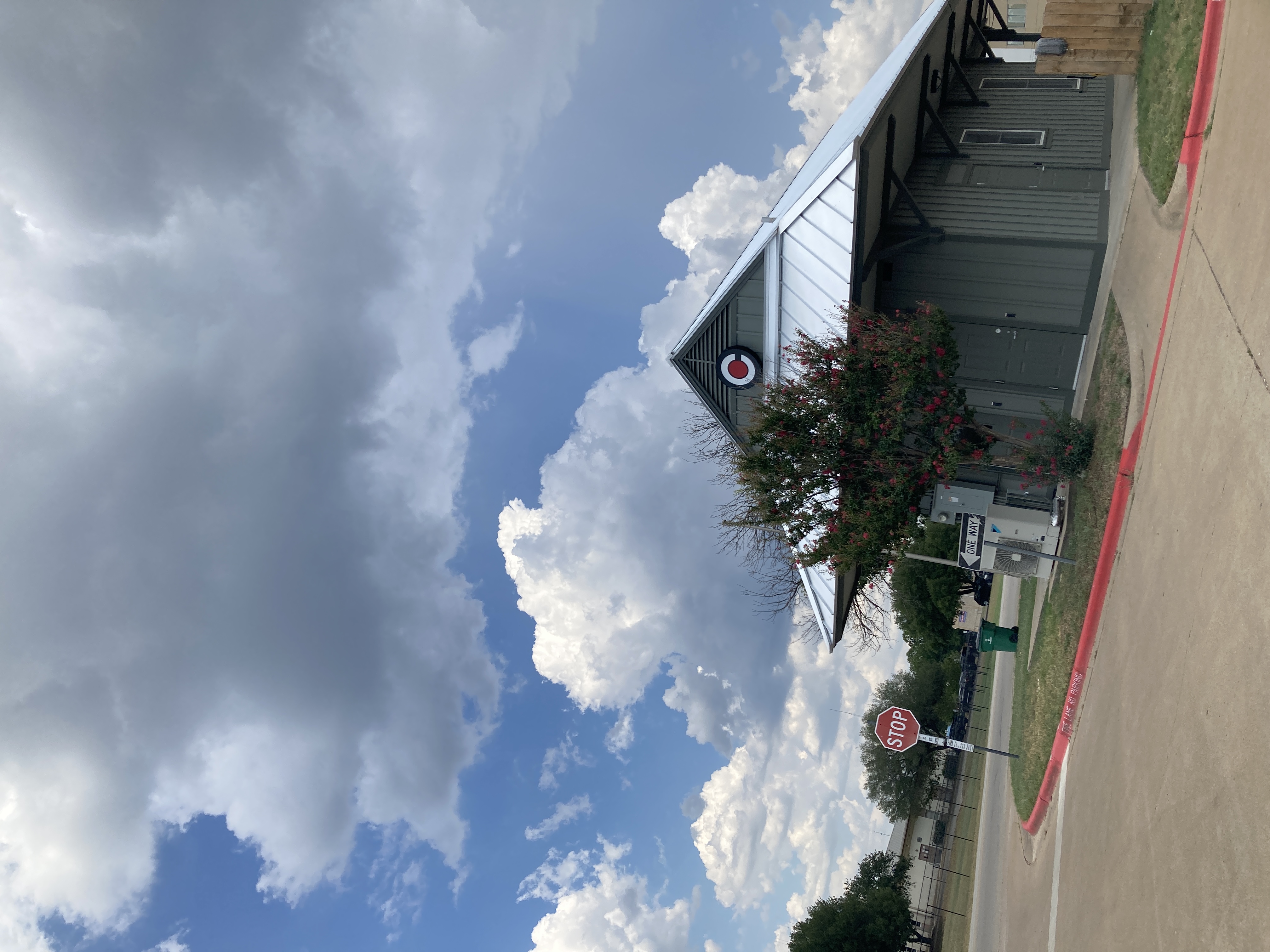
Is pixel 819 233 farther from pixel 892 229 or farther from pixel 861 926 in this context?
pixel 861 926

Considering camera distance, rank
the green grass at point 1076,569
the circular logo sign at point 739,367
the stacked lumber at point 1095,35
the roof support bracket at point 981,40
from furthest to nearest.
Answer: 1. the roof support bracket at point 981,40
2. the circular logo sign at point 739,367
3. the stacked lumber at point 1095,35
4. the green grass at point 1076,569

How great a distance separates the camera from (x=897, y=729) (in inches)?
720

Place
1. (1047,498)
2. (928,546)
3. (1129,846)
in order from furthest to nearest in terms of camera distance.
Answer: (928,546) → (1047,498) → (1129,846)

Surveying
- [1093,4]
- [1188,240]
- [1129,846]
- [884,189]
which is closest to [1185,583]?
[1129,846]

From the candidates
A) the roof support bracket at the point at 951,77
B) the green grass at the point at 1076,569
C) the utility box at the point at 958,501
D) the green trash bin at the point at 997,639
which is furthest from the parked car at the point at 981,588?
the roof support bracket at the point at 951,77

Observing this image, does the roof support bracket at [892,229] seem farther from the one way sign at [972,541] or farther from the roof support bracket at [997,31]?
the roof support bracket at [997,31]

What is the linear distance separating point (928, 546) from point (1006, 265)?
18603mm

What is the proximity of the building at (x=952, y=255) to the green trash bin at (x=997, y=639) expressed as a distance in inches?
180

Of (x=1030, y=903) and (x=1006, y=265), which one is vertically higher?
(x=1006, y=265)

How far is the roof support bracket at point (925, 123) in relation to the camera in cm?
1998

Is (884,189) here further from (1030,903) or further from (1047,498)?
(1030,903)

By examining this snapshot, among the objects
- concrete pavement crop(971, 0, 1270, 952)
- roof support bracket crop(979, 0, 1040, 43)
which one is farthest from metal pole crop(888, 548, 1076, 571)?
roof support bracket crop(979, 0, 1040, 43)

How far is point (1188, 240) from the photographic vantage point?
38.4 ft

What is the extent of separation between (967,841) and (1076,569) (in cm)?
2409
